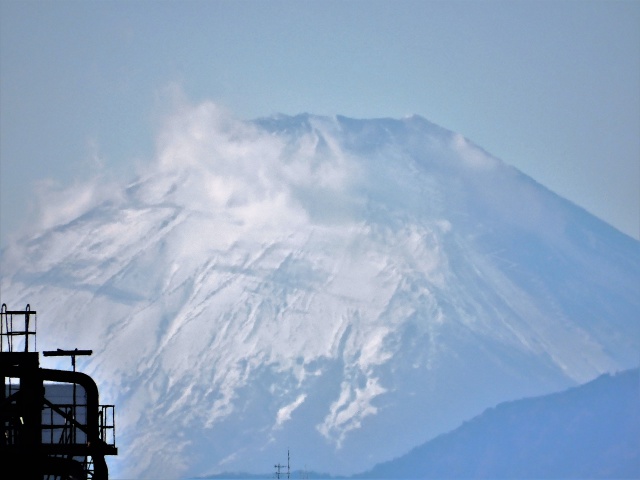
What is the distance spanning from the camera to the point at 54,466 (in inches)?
1919

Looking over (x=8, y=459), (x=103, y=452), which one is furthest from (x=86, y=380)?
(x=8, y=459)

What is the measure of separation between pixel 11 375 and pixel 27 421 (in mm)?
1386

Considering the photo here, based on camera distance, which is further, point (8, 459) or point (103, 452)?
point (103, 452)

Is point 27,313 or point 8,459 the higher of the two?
point 27,313

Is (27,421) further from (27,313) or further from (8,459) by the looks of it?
(27,313)

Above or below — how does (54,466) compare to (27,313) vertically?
below

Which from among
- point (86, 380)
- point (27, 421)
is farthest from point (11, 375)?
point (86, 380)

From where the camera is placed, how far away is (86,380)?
5272 cm

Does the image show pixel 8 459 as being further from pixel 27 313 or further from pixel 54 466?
pixel 27 313

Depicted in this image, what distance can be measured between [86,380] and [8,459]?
6925mm

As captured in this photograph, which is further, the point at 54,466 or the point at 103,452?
the point at 103,452

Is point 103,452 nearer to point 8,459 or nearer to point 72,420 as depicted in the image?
point 72,420

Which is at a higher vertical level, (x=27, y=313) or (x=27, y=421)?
(x=27, y=313)

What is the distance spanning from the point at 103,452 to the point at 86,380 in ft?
7.67
